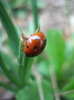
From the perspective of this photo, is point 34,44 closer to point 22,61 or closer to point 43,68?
point 22,61

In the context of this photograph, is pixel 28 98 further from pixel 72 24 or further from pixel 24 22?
pixel 24 22

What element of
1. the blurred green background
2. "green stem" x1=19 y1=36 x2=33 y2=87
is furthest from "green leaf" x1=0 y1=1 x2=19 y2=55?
"green stem" x1=19 y1=36 x2=33 y2=87

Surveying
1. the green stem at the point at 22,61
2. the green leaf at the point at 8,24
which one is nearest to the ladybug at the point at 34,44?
the green stem at the point at 22,61

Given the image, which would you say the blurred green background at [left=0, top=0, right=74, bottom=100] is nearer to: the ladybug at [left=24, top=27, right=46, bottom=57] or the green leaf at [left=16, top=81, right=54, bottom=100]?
the green leaf at [left=16, top=81, right=54, bottom=100]

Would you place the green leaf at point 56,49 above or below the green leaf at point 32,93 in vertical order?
above

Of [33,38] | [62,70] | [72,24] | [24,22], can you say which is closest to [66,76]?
[62,70]

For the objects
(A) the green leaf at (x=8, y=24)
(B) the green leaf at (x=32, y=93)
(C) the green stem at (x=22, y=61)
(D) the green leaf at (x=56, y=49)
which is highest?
(D) the green leaf at (x=56, y=49)

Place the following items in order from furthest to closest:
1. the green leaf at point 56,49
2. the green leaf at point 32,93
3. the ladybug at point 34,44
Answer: the green leaf at point 56,49
the green leaf at point 32,93
the ladybug at point 34,44

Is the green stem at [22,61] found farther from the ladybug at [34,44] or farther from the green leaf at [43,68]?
the green leaf at [43,68]
